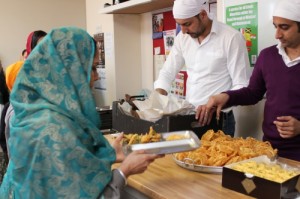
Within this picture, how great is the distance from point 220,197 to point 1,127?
1.38 metres

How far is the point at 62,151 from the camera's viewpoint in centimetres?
103

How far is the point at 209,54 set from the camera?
7.02ft

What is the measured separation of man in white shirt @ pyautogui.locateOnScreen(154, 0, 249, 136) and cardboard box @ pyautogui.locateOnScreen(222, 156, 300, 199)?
Answer: 744mm

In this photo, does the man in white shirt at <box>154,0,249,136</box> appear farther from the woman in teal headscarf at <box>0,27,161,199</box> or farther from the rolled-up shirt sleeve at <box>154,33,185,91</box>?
the woman in teal headscarf at <box>0,27,161,199</box>

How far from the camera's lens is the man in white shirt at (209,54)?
205 centimetres

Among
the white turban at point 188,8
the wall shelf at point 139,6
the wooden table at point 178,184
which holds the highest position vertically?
the wall shelf at point 139,6

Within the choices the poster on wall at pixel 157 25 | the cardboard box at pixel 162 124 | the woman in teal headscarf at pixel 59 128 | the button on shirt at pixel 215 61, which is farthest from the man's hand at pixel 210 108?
the poster on wall at pixel 157 25

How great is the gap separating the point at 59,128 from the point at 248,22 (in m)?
1.65

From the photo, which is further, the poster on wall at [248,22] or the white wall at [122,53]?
the white wall at [122,53]

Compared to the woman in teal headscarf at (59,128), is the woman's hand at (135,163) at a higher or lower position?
lower

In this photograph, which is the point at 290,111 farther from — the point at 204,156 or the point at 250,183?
the point at 250,183

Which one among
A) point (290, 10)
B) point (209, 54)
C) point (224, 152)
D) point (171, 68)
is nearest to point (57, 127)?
point (224, 152)

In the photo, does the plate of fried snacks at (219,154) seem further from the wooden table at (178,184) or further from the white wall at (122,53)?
the white wall at (122,53)

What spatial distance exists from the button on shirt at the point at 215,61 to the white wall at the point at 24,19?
2896 millimetres
